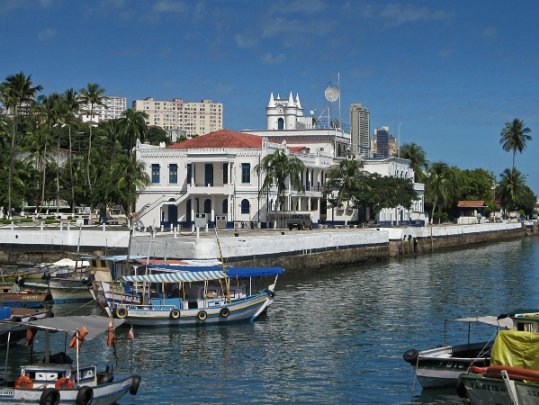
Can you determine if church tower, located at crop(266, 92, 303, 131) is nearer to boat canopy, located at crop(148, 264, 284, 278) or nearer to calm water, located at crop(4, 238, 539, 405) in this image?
calm water, located at crop(4, 238, 539, 405)

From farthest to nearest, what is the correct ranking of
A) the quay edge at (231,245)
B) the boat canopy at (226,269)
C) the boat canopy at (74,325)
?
the quay edge at (231,245) < the boat canopy at (226,269) < the boat canopy at (74,325)

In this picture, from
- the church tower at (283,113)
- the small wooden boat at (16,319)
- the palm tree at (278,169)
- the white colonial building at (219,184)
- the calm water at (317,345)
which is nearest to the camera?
the calm water at (317,345)

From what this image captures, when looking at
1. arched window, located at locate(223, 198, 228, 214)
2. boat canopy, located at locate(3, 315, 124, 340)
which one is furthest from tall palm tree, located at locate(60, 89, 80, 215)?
boat canopy, located at locate(3, 315, 124, 340)

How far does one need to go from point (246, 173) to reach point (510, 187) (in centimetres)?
8170

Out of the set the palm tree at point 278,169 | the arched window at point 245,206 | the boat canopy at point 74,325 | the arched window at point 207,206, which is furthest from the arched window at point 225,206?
the boat canopy at point 74,325

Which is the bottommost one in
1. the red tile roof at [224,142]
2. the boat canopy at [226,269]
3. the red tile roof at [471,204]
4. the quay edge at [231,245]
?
the boat canopy at [226,269]

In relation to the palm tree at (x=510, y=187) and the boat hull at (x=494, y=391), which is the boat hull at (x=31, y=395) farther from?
the palm tree at (x=510, y=187)

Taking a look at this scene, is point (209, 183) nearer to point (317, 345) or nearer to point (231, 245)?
point (231, 245)

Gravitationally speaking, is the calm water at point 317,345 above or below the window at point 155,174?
below

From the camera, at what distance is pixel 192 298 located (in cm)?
4062

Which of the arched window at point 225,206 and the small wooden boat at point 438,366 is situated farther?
the arched window at point 225,206

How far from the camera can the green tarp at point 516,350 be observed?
23.6 m

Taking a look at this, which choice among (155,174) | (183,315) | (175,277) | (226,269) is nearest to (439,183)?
(155,174)

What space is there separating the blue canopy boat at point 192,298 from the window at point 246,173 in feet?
149
